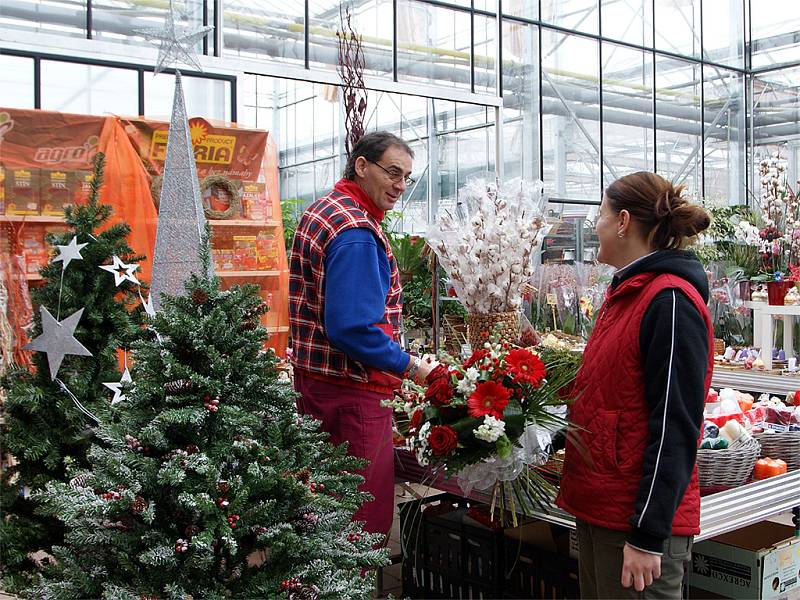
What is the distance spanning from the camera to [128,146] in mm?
4746

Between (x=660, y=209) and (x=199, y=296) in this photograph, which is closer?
(x=199, y=296)

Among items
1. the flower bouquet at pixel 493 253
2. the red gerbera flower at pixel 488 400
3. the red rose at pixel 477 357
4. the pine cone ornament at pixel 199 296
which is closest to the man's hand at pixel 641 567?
the red gerbera flower at pixel 488 400

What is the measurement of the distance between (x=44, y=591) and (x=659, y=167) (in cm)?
988

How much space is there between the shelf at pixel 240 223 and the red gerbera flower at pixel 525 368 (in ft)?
11.7

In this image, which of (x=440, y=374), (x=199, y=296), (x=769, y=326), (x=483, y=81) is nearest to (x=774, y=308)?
(x=769, y=326)

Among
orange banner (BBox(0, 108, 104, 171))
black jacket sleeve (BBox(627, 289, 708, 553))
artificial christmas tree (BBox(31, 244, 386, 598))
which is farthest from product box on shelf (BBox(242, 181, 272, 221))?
black jacket sleeve (BBox(627, 289, 708, 553))

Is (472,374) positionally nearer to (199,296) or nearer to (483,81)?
(199,296)

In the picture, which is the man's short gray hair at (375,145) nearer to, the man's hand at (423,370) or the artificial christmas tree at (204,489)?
the man's hand at (423,370)

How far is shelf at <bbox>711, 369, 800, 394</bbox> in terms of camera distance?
433cm

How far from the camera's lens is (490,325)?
2846mm

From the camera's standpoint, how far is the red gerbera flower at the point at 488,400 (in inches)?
66.8

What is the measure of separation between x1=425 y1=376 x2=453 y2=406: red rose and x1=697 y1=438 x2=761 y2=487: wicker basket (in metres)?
1.01

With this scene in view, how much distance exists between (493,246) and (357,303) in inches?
33.4

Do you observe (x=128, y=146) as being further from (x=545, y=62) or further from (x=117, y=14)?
(x=545, y=62)
